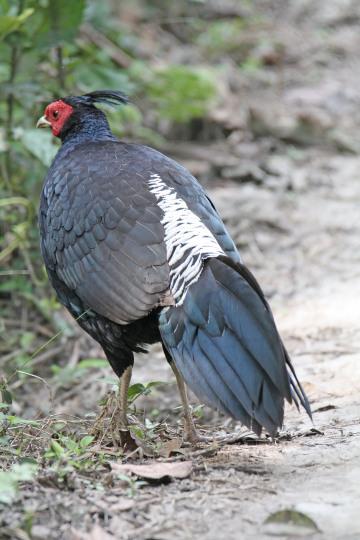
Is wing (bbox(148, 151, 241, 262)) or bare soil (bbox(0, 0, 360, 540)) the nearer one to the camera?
bare soil (bbox(0, 0, 360, 540))

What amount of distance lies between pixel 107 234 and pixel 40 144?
209cm

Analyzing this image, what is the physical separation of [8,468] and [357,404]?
1.91 m

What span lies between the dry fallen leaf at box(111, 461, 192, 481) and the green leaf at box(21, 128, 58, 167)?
292 centimetres

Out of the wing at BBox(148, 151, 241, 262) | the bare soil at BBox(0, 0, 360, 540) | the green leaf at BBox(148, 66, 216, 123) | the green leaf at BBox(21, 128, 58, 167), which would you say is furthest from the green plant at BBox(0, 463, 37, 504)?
the green leaf at BBox(148, 66, 216, 123)

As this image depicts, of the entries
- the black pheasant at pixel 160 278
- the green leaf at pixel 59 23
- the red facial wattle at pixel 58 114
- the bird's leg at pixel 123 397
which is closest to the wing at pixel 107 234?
the black pheasant at pixel 160 278

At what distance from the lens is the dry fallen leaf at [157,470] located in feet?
11.0

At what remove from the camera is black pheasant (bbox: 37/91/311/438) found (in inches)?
134

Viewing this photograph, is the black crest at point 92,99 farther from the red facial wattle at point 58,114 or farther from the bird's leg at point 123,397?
the bird's leg at point 123,397

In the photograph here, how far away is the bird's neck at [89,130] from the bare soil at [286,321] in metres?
1.64

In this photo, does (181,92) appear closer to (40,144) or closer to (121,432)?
(40,144)

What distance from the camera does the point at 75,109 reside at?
519 cm

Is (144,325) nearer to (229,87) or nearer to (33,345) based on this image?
(33,345)

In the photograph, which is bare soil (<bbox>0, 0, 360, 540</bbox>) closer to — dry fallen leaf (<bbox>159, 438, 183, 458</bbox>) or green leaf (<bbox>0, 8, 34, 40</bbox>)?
dry fallen leaf (<bbox>159, 438, 183, 458</bbox>)

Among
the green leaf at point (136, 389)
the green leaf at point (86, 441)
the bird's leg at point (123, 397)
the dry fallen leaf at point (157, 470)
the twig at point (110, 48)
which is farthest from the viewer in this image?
the twig at point (110, 48)
